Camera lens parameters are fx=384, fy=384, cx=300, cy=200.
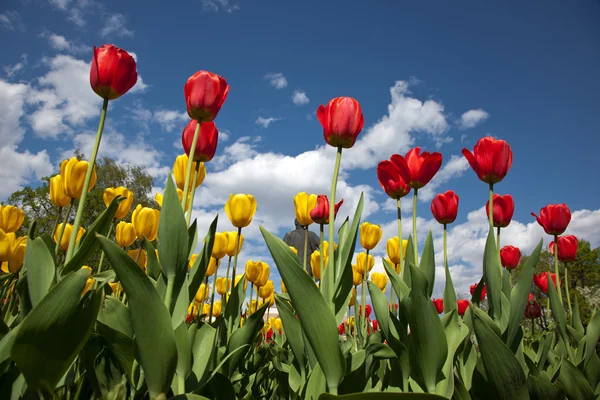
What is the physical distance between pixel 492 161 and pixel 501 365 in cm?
105

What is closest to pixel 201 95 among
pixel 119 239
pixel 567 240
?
pixel 119 239

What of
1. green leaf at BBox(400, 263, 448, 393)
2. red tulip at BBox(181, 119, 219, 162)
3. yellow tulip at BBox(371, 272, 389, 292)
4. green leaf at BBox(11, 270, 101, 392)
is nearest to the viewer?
green leaf at BBox(11, 270, 101, 392)

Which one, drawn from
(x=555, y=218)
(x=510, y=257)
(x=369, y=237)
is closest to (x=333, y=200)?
(x=555, y=218)

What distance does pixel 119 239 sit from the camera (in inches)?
134

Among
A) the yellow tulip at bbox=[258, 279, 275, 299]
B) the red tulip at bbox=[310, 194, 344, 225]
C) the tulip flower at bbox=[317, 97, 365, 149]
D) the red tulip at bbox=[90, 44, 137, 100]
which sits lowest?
the yellow tulip at bbox=[258, 279, 275, 299]

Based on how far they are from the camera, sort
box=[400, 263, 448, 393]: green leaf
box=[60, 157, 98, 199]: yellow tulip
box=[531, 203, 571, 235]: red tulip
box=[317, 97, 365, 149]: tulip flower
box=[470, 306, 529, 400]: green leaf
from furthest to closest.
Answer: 1. box=[531, 203, 571, 235]: red tulip
2. box=[60, 157, 98, 199]: yellow tulip
3. box=[317, 97, 365, 149]: tulip flower
4. box=[470, 306, 529, 400]: green leaf
5. box=[400, 263, 448, 393]: green leaf

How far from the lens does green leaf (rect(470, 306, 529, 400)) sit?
127 cm

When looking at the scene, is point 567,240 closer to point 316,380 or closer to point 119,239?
point 316,380

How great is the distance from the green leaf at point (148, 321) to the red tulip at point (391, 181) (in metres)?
1.41

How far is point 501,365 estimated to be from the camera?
4.29ft

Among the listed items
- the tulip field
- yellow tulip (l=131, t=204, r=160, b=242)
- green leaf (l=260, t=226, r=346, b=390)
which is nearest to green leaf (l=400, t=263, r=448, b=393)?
the tulip field

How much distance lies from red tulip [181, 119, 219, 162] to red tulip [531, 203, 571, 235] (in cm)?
279

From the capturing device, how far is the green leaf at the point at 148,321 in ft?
2.92

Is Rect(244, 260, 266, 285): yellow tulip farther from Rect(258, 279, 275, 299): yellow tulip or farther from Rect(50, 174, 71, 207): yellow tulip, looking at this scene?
Rect(50, 174, 71, 207): yellow tulip
